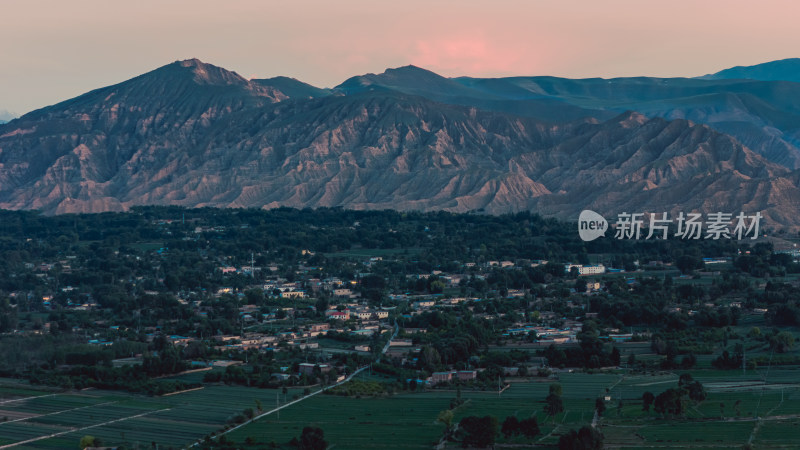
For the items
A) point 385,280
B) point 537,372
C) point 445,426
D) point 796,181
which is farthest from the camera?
point 796,181

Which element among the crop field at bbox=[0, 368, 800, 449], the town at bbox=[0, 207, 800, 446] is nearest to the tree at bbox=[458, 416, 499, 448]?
the town at bbox=[0, 207, 800, 446]

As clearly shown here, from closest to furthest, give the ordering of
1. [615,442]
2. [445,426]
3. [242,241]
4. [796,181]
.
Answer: [615,442] < [445,426] < [242,241] < [796,181]

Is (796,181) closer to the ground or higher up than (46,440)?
higher up

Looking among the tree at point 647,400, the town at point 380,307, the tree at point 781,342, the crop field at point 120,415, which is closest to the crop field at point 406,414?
the crop field at point 120,415

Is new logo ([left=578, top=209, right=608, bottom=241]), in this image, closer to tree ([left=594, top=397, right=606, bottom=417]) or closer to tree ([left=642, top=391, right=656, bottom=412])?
tree ([left=642, top=391, right=656, bottom=412])

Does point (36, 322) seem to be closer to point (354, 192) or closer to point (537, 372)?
point (537, 372)

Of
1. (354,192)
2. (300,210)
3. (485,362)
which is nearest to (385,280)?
(485,362)
